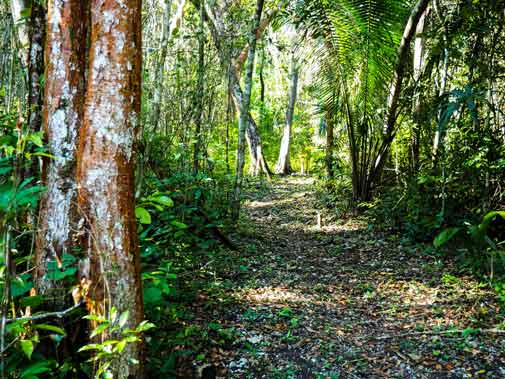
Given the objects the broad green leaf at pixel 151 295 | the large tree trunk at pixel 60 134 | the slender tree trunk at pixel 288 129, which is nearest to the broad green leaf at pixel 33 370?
the large tree trunk at pixel 60 134

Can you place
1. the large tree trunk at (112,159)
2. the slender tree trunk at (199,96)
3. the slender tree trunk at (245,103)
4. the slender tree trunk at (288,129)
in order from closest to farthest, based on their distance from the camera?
1. the large tree trunk at (112,159)
2. the slender tree trunk at (199,96)
3. the slender tree trunk at (245,103)
4. the slender tree trunk at (288,129)

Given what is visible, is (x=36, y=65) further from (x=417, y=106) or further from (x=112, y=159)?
(x=417, y=106)

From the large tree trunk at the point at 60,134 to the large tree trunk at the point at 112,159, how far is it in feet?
0.85

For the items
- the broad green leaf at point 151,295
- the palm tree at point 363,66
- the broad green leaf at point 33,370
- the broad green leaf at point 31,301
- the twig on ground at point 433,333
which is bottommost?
the twig on ground at point 433,333

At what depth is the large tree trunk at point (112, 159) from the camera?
207 centimetres

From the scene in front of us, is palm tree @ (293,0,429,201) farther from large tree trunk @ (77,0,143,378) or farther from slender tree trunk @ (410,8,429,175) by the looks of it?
large tree trunk @ (77,0,143,378)

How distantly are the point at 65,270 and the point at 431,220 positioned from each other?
450 cm

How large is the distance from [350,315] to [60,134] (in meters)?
2.89

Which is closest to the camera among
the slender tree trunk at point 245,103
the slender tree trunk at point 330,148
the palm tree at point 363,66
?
the slender tree trunk at point 245,103

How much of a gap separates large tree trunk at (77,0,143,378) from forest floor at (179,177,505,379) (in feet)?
3.87

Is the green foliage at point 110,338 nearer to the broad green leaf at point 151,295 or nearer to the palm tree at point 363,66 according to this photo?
the broad green leaf at point 151,295

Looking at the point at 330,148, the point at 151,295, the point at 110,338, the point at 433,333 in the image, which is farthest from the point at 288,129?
the point at 110,338

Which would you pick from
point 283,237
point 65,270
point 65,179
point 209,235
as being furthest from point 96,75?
point 283,237

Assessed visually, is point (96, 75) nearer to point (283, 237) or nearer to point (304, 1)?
point (283, 237)
